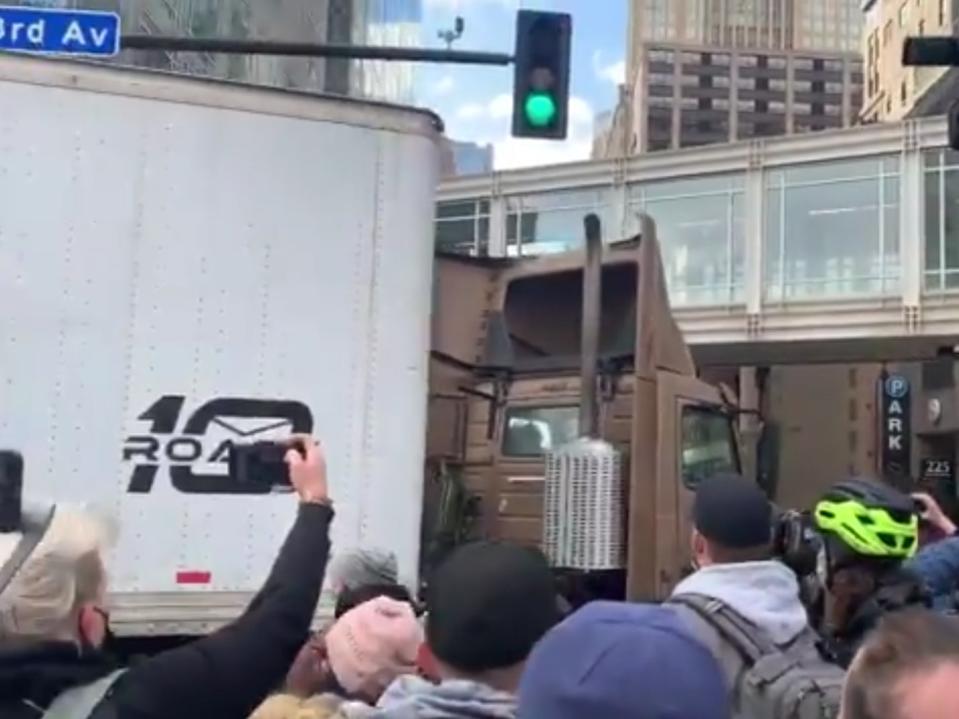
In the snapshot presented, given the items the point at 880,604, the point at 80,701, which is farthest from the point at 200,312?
the point at 80,701

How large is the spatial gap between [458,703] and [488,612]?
16cm

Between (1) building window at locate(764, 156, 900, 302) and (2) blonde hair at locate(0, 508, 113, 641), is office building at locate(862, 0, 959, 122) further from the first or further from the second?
(2) blonde hair at locate(0, 508, 113, 641)

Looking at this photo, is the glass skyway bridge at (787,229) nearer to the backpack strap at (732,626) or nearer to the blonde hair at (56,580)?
the backpack strap at (732,626)

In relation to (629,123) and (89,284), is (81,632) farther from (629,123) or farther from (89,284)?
(629,123)

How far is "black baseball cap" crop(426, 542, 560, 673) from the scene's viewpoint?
8.37ft

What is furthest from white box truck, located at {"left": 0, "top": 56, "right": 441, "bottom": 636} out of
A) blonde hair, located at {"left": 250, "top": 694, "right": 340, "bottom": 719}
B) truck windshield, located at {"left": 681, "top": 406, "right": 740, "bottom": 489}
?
blonde hair, located at {"left": 250, "top": 694, "right": 340, "bottom": 719}

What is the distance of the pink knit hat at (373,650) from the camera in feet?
11.5

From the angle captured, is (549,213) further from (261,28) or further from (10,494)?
(10,494)

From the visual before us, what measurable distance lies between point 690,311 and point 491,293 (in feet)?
73.0

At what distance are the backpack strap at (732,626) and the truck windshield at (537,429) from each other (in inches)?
251

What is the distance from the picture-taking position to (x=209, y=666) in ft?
9.16

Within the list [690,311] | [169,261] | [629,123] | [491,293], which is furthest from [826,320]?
[629,123]

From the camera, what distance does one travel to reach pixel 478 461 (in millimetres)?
10445

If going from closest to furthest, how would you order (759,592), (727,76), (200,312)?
(759,592), (200,312), (727,76)
